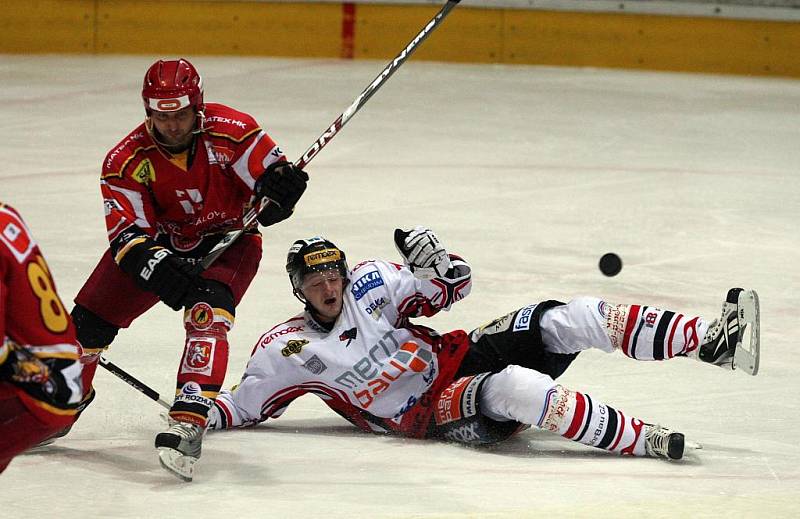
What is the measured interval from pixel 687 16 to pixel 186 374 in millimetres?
9580

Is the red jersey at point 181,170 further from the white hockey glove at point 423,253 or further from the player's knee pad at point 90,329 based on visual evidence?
the white hockey glove at point 423,253

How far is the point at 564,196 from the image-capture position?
7699 millimetres

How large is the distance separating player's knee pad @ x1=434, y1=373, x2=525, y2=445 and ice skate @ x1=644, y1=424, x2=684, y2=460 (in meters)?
0.39

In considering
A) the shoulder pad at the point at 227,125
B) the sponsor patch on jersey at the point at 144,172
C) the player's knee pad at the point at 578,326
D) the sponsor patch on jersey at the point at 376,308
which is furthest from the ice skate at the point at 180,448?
the player's knee pad at the point at 578,326

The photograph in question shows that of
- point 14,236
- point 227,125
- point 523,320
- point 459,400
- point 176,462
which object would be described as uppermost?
point 227,125

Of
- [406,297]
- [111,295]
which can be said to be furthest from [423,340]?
[111,295]

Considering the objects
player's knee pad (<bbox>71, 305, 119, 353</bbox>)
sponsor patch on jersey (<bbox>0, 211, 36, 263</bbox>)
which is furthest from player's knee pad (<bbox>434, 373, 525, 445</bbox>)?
sponsor patch on jersey (<bbox>0, 211, 36, 263</bbox>)

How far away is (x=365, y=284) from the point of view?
401 cm

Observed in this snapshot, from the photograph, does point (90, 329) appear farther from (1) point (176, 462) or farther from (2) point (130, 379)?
(1) point (176, 462)

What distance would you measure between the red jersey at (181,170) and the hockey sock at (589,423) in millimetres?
1091

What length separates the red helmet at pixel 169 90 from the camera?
149 inches

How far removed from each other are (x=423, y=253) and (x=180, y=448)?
2.99 feet

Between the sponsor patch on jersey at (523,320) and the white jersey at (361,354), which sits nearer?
the white jersey at (361,354)

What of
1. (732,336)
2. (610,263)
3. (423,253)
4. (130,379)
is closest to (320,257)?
(423,253)
